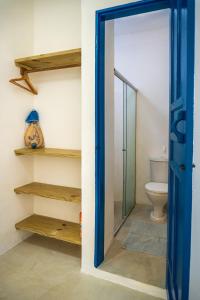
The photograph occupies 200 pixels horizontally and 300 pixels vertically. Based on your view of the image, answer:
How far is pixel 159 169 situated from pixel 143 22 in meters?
2.01

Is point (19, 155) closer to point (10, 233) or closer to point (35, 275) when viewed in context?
point (10, 233)

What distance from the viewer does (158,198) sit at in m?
2.70

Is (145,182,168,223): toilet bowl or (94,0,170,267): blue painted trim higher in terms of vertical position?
(94,0,170,267): blue painted trim

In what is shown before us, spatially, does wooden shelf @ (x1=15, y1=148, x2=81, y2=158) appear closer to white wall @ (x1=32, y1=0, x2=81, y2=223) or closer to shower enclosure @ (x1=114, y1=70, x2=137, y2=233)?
white wall @ (x1=32, y1=0, x2=81, y2=223)

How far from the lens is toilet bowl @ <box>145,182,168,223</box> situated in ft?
8.76

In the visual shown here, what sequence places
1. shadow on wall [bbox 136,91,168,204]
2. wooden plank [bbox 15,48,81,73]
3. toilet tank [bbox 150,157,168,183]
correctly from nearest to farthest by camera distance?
wooden plank [bbox 15,48,81,73], toilet tank [bbox 150,157,168,183], shadow on wall [bbox 136,91,168,204]

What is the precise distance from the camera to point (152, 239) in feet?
7.69

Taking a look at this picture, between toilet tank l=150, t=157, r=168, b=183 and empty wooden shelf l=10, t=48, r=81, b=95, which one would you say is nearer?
empty wooden shelf l=10, t=48, r=81, b=95

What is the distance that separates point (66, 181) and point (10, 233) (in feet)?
2.44

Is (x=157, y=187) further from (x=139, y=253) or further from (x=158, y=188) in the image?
(x=139, y=253)

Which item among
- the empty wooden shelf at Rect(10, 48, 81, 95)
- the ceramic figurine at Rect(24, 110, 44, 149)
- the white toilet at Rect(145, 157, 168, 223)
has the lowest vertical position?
the white toilet at Rect(145, 157, 168, 223)

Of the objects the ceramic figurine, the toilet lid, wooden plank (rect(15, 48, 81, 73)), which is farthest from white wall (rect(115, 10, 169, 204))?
the ceramic figurine

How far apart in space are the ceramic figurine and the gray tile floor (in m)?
1.05

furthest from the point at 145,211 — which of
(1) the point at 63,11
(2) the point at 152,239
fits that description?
(1) the point at 63,11
